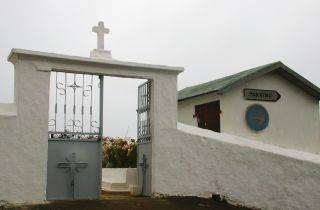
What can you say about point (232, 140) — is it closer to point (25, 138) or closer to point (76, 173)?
point (76, 173)

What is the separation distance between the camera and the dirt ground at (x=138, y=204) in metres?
8.88

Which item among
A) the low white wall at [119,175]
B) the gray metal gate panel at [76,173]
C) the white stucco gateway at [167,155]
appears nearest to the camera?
the white stucco gateway at [167,155]

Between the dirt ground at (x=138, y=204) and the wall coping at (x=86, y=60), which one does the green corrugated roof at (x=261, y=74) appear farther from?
the dirt ground at (x=138, y=204)

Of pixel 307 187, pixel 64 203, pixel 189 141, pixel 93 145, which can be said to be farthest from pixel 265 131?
pixel 64 203

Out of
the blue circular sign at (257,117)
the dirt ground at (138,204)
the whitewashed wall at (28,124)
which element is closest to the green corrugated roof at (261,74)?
the blue circular sign at (257,117)

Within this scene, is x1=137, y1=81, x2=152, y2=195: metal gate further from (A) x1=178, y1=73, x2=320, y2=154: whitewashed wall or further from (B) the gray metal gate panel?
(A) x1=178, y1=73, x2=320, y2=154: whitewashed wall

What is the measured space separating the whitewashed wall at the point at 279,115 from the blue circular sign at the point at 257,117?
130mm

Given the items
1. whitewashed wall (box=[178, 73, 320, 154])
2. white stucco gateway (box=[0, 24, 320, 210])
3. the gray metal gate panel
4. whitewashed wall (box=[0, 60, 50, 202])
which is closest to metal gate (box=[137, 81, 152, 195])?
white stucco gateway (box=[0, 24, 320, 210])

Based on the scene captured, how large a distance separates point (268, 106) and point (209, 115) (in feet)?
6.17

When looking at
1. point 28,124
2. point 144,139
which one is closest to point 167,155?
point 144,139

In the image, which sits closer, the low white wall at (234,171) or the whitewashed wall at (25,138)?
the whitewashed wall at (25,138)

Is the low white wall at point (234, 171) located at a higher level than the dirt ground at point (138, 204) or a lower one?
higher

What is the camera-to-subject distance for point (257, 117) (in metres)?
14.4

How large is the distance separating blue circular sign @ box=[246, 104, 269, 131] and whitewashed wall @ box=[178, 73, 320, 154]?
0.13 meters
